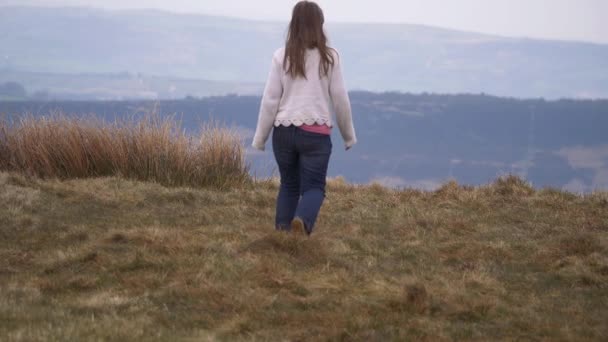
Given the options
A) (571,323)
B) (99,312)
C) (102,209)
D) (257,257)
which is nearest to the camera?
(99,312)

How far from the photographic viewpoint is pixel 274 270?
238 inches

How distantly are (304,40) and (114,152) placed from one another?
4.84 meters

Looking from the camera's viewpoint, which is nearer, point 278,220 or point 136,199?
point 278,220

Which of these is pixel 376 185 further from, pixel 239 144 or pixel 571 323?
pixel 571 323

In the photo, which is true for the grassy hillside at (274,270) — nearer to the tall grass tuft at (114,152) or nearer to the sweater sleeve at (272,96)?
the sweater sleeve at (272,96)

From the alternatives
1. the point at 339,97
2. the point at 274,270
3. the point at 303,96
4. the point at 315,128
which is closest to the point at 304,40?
the point at 303,96

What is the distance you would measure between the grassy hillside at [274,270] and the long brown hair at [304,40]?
1228 millimetres

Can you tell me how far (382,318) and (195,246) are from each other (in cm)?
190

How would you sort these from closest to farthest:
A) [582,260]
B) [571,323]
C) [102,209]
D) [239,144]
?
[571,323] < [582,260] < [102,209] < [239,144]

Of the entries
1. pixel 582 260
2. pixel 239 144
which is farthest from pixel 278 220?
pixel 239 144

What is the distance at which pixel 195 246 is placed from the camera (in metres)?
6.64

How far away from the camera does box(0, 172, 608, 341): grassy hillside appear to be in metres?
5.01

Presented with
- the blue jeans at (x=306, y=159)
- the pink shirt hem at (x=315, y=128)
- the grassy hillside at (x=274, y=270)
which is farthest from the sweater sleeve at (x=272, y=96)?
the grassy hillside at (x=274, y=270)

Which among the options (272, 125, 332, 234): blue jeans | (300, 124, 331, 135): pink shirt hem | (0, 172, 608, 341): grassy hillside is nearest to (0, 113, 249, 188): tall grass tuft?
(0, 172, 608, 341): grassy hillside
